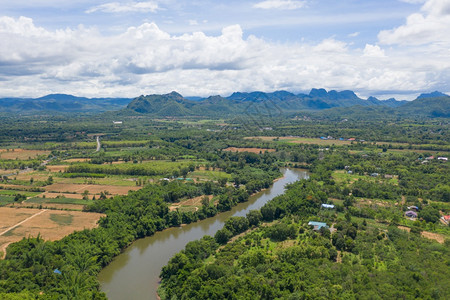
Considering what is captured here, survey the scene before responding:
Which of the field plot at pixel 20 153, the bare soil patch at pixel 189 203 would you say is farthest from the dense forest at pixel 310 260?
the field plot at pixel 20 153

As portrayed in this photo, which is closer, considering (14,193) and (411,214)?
(411,214)

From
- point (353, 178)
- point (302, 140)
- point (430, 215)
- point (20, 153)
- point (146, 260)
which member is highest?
point (430, 215)

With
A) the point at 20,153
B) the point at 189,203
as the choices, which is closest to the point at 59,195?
the point at 189,203

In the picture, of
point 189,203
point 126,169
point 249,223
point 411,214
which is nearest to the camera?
point 249,223

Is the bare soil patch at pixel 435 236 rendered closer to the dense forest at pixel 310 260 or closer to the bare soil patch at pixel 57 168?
the dense forest at pixel 310 260

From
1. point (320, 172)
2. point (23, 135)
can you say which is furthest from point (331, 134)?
point (23, 135)

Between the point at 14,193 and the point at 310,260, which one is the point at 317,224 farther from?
the point at 14,193
